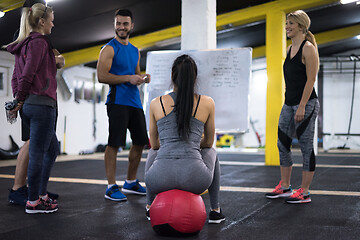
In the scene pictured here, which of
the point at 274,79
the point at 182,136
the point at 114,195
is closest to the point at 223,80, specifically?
the point at 114,195

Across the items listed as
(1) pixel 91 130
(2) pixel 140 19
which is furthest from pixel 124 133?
(1) pixel 91 130

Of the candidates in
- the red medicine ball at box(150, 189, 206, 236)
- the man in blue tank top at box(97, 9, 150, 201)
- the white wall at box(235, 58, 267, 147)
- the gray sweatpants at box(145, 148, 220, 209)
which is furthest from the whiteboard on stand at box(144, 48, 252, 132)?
the white wall at box(235, 58, 267, 147)

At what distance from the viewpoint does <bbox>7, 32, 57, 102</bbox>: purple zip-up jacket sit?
6.82 ft

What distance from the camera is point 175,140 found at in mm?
1761

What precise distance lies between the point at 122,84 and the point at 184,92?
107 centimetres

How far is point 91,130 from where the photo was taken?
9703 millimetres

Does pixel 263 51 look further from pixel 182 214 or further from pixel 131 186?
pixel 182 214

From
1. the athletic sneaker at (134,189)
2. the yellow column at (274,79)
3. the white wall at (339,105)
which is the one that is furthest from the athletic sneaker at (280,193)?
the white wall at (339,105)

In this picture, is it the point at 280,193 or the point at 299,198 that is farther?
the point at 280,193

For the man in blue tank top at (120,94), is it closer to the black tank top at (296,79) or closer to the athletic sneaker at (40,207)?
the athletic sneaker at (40,207)

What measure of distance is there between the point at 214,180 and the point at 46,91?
110 centimetres

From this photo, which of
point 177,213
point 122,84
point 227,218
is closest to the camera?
point 177,213

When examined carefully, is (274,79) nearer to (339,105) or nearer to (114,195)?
(114,195)

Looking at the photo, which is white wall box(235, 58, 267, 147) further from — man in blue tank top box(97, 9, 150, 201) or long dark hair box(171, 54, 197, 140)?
long dark hair box(171, 54, 197, 140)
